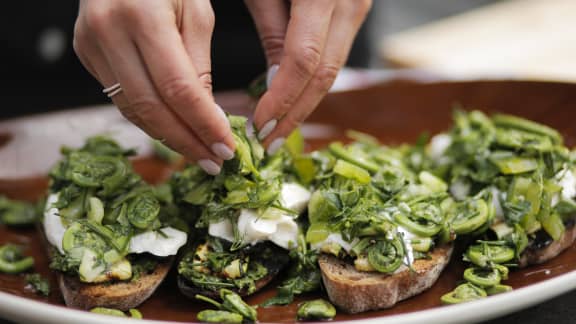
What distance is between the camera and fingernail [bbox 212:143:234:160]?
1.82 m

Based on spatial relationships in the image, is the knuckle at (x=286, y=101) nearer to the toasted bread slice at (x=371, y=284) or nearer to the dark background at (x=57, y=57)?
the toasted bread slice at (x=371, y=284)

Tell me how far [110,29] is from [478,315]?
1102 mm

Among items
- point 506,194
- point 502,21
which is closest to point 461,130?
point 506,194

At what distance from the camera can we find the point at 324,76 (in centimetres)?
203

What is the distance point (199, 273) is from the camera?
1.90 m

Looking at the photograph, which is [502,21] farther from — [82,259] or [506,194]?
[82,259]

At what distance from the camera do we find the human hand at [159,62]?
1585mm

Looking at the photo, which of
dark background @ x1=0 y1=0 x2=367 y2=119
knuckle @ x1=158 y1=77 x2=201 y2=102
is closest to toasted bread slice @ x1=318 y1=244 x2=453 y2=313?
knuckle @ x1=158 y1=77 x2=201 y2=102

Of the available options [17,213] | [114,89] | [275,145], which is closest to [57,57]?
[17,213]

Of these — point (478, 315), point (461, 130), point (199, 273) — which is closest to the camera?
point (478, 315)

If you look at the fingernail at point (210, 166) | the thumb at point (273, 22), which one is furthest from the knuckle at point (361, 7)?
the fingernail at point (210, 166)

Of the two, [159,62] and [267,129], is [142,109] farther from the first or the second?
[267,129]

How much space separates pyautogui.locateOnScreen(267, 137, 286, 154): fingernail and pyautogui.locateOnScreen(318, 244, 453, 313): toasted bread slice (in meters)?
0.42

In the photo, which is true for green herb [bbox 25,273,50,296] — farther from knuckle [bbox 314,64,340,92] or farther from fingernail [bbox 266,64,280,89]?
knuckle [bbox 314,64,340,92]
